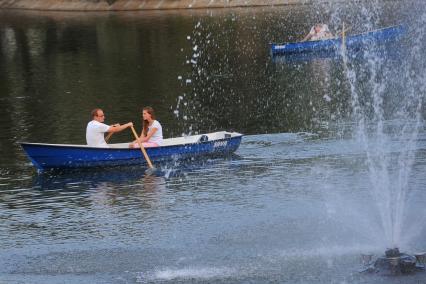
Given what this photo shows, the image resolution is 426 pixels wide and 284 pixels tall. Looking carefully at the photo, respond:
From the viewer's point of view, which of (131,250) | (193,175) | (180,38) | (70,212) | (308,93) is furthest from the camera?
(180,38)

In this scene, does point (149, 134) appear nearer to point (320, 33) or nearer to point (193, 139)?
point (193, 139)

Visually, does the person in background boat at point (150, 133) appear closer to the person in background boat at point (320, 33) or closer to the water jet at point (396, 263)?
the water jet at point (396, 263)

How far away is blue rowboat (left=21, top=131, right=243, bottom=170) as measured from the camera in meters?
30.3

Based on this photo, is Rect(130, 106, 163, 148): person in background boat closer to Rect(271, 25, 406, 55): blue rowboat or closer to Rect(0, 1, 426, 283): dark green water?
Rect(0, 1, 426, 283): dark green water

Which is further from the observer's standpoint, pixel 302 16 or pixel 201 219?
pixel 302 16

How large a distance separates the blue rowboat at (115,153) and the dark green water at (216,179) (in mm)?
353

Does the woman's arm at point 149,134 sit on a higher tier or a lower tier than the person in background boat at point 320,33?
lower

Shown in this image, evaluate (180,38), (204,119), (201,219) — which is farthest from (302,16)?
(201,219)

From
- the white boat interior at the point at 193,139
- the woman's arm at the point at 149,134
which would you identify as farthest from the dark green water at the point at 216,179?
the woman's arm at the point at 149,134

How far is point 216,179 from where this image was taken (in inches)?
1155

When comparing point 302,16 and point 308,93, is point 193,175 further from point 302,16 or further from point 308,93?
point 302,16

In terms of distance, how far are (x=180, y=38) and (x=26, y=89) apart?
22544mm

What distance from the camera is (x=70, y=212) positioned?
26.0m

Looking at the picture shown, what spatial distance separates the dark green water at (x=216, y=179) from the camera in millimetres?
21317
